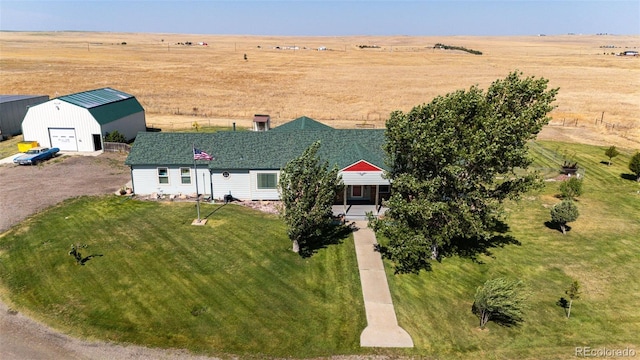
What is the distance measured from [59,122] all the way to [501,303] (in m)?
48.6

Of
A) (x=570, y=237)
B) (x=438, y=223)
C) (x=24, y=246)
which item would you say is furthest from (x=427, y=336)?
(x=24, y=246)

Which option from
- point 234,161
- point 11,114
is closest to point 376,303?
point 234,161

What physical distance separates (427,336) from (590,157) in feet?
128

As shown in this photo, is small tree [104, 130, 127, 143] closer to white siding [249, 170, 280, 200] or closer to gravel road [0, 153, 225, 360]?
gravel road [0, 153, 225, 360]

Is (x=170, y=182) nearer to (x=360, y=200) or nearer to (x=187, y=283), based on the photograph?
(x=187, y=283)

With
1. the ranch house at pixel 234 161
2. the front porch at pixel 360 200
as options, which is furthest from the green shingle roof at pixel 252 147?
the front porch at pixel 360 200

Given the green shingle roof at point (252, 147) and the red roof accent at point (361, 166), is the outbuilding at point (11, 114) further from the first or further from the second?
the red roof accent at point (361, 166)

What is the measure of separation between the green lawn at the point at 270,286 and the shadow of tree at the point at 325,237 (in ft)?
2.47

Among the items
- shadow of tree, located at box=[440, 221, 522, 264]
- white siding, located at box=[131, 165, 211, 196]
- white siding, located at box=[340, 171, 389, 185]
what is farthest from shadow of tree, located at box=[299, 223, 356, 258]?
white siding, located at box=[131, 165, 211, 196]

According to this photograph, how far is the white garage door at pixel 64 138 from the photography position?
1810 inches

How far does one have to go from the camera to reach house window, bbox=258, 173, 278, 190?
1277 inches

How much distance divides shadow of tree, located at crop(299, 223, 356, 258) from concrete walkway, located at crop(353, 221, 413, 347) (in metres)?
1.07

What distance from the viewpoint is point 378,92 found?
295ft

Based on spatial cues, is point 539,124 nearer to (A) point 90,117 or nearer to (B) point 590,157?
(B) point 590,157
